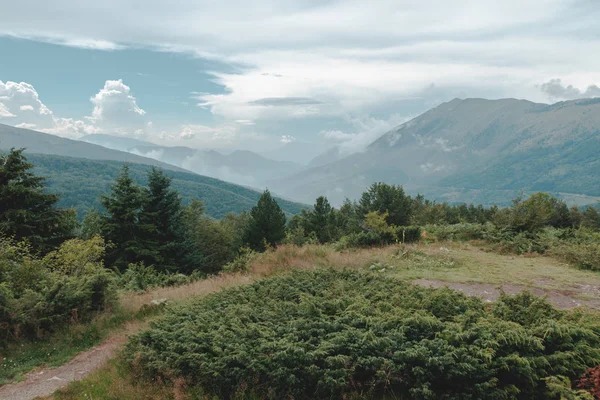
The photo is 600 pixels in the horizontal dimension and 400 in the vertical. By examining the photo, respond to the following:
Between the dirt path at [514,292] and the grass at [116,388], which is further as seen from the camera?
the dirt path at [514,292]

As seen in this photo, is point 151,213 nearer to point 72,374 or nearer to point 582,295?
point 72,374

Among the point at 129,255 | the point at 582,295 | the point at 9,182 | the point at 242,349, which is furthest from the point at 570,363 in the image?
the point at 129,255

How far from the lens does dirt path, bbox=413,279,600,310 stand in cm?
777

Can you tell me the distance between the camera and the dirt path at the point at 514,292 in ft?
25.5

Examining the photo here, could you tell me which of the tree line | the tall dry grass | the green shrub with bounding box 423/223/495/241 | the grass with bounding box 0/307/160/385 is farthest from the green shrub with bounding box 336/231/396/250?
the grass with bounding box 0/307/160/385

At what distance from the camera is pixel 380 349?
4.99 metres

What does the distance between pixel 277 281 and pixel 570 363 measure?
238 inches

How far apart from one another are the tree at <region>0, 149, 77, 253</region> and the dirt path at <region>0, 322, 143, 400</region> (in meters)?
13.7

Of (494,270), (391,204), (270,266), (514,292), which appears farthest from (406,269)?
(391,204)

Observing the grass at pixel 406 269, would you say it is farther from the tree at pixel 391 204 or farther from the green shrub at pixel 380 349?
the tree at pixel 391 204

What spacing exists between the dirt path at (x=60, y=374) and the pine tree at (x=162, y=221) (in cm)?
1981

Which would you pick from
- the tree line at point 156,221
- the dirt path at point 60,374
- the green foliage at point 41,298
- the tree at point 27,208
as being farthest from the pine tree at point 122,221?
the dirt path at point 60,374

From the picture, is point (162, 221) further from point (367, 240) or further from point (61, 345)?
point (61, 345)

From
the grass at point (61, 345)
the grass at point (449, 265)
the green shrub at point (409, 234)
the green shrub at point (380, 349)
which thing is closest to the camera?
the green shrub at point (380, 349)
